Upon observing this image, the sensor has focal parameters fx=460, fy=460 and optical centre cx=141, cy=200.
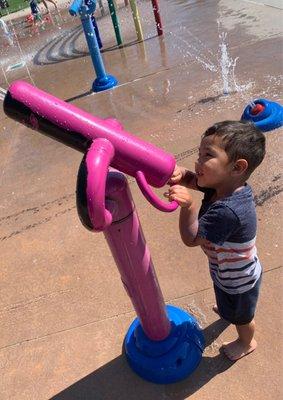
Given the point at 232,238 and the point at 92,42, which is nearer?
the point at 232,238

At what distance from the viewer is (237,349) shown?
2238 mm

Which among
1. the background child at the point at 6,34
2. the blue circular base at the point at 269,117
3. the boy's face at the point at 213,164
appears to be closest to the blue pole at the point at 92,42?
the blue circular base at the point at 269,117

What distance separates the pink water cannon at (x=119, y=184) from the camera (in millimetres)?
1475

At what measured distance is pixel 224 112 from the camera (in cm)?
439

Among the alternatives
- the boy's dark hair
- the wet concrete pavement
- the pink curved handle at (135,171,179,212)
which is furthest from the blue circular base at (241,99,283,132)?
the pink curved handle at (135,171,179,212)

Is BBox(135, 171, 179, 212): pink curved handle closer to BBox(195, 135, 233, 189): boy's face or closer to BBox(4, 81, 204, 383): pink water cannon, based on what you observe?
BBox(4, 81, 204, 383): pink water cannon

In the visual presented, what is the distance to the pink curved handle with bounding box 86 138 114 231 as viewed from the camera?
1.43 metres

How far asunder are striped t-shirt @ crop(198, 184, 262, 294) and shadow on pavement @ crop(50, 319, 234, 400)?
48cm

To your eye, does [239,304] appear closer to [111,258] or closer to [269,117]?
[111,258]

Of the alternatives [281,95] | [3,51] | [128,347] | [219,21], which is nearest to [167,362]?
[128,347]

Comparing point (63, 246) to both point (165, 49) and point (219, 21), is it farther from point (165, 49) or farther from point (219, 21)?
point (219, 21)

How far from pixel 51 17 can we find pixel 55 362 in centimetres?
1158

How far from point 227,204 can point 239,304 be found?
1.71 ft

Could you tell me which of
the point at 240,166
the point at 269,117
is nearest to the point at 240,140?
the point at 240,166
